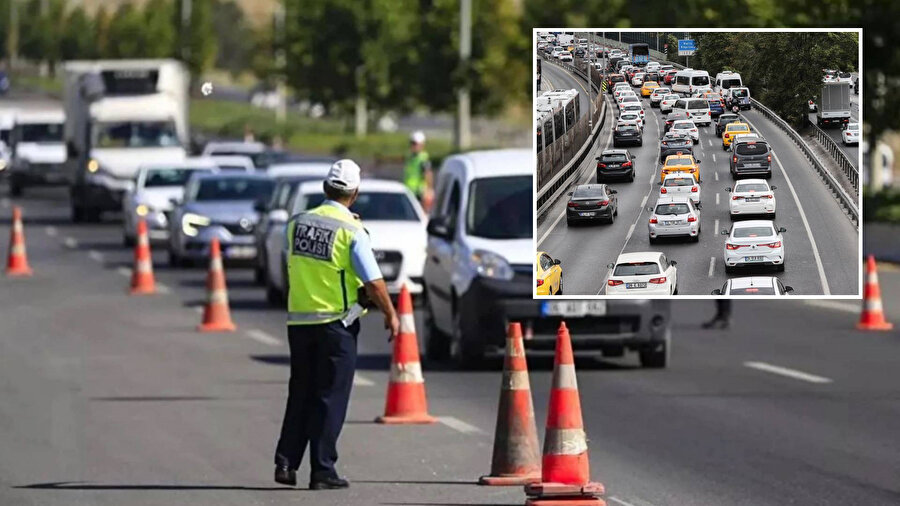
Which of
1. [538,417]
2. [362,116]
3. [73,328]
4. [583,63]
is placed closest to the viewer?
[583,63]

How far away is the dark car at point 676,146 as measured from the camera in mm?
9891

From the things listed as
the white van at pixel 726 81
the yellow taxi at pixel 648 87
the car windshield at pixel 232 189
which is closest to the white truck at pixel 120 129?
the car windshield at pixel 232 189

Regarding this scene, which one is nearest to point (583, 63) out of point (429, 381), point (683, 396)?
point (683, 396)

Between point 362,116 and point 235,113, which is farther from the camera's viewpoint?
point 235,113

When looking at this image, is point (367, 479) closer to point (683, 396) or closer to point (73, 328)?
point (683, 396)

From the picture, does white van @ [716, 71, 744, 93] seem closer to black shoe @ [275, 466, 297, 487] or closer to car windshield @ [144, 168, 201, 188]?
black shoe @ [275, 466, 297, 487]

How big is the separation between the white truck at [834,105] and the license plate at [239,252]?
20.4 meters

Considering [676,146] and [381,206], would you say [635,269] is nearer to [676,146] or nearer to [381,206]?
[676,146]

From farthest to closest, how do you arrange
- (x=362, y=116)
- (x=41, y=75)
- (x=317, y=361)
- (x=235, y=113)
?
(x=41, y=75), (x=235, y=113), (x=362, y=116), (x=317, y=361)

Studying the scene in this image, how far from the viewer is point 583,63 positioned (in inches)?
401

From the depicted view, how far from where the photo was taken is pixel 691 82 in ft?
32.7

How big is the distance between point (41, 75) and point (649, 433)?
525 feet

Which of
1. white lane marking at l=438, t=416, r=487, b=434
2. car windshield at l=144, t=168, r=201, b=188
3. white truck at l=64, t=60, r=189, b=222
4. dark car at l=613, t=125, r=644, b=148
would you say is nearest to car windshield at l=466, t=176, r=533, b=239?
white lane marking at l=438, t=416, r=487, b=434

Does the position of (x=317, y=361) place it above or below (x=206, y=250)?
above
